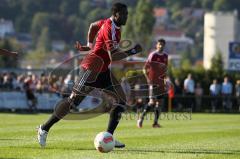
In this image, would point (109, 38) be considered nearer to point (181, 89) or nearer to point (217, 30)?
point (181, 89)

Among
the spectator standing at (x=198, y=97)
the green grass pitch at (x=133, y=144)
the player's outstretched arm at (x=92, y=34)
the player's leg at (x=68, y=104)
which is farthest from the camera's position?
the spectator standing at (x=198, y=97)

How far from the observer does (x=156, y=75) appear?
2264cm

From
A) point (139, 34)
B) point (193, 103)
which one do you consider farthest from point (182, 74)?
point (139, 34)

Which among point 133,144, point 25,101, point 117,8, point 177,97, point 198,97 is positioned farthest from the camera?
point 198,97

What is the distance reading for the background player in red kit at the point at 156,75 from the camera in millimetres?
21719

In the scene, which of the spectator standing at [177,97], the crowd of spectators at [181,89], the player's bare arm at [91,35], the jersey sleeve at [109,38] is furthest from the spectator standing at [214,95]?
the jersey sleeve at [109,38]

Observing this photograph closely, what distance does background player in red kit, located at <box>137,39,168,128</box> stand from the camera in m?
21.7

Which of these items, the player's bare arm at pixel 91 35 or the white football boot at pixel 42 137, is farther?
the player's bare arm at pixel 91 35

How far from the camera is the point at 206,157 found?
13.0 meters

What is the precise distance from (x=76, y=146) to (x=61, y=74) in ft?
79.8

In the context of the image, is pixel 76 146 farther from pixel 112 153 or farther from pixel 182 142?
pixel 182 142

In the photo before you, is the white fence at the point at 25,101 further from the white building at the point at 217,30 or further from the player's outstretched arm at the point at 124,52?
the white building at the point at 217,30

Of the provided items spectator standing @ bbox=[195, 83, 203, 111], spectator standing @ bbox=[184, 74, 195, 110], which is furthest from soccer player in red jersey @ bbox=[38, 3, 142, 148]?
spectator standing @ bbox=[195, 83, 203, 111]

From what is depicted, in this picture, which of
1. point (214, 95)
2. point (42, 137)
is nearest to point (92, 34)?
point (42, 137)
